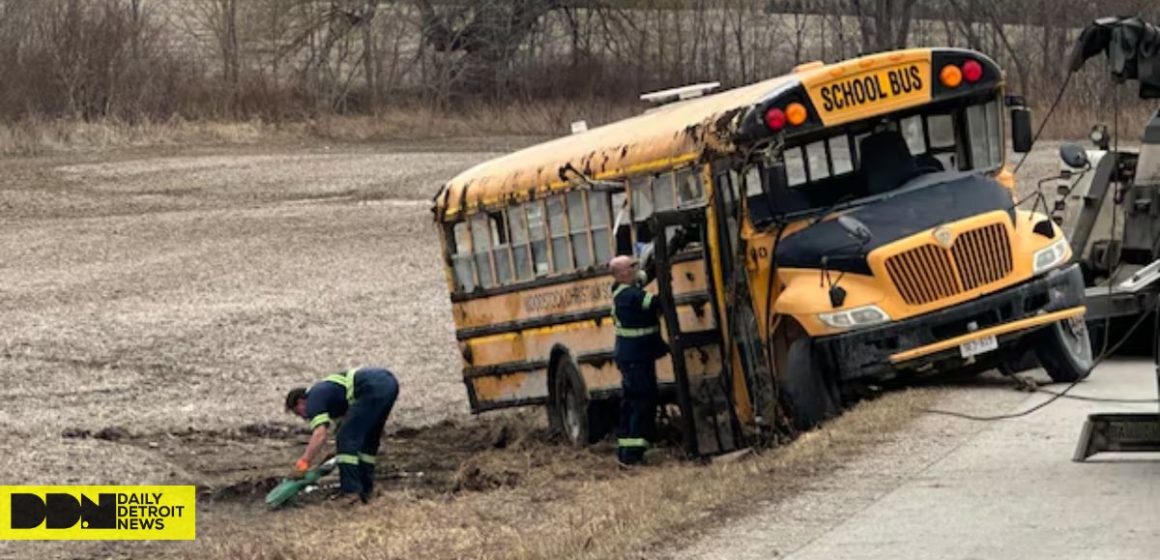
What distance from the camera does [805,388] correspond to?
51.7ft

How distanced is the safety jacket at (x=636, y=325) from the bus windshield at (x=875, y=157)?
3.66 ft

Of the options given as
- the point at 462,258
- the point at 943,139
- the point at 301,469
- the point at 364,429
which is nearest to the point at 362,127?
the point at 462,258

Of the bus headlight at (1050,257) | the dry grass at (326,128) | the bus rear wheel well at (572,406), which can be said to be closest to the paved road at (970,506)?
the bus headlight at (1050,257)

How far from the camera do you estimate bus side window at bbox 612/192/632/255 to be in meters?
18.0

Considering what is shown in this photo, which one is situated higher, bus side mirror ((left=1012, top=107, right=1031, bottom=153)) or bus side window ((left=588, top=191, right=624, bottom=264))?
bus side mirror ((left=1012, top=107, right=1031, bottom=153))

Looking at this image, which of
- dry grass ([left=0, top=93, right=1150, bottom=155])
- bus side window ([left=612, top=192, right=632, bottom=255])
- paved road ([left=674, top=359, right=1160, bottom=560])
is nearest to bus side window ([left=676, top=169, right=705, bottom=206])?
bus side window ([left=612, top=192, right=632, bottom=255])

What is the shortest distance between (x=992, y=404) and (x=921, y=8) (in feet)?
152

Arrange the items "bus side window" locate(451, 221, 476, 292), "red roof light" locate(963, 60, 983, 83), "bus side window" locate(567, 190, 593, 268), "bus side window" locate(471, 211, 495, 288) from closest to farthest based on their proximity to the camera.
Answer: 1. "red roof light" locate(963, 60, 983, 83)
2. "bus side window" locate(567, 190, 593, 268)
3. "bus side window" locate(471, 211, 495, 288)
4. "bus side window" locate(451, 221, 476, 292)

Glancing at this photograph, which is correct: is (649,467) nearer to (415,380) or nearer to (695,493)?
(695,493)

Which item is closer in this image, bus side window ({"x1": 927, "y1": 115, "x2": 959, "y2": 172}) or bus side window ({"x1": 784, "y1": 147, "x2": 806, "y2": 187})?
bus side window ({"x1": 784, "y1": 147, "x2": 806, "y2": 187})

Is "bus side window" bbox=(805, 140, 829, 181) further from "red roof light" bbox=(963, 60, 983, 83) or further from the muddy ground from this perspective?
the muddy ground

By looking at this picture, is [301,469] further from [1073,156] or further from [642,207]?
[1073,156]

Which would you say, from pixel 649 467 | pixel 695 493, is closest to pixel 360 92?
pixel 649 467

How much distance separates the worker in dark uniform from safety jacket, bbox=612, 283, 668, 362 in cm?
A: 196
